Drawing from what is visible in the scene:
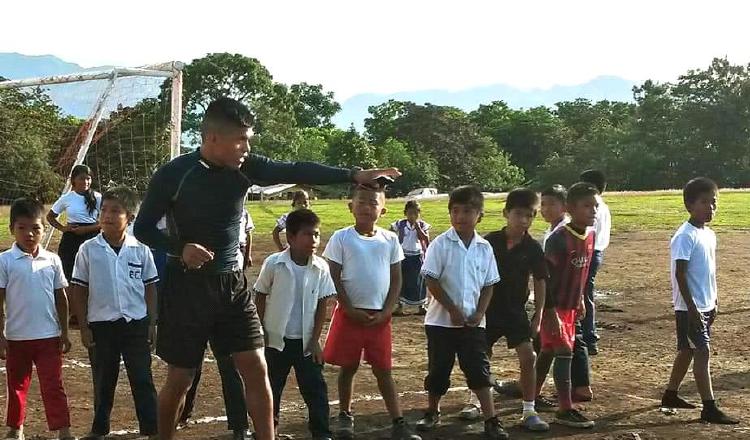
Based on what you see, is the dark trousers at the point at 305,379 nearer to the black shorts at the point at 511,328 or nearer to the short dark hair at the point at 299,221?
the short dark hair at the point at 299,221

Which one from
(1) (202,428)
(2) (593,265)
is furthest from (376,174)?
(2) (593,265)

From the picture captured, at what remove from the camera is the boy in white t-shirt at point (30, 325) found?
18.4ft

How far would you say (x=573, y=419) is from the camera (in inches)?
245

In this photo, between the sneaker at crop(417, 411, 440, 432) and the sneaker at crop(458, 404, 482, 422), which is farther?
the sneaker at crop(458, 404, 482, 422)

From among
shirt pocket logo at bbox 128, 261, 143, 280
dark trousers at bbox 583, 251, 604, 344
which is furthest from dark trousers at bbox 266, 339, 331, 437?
dark trousers at bbox 583, 251, 604, 344

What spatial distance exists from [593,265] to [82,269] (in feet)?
15.9

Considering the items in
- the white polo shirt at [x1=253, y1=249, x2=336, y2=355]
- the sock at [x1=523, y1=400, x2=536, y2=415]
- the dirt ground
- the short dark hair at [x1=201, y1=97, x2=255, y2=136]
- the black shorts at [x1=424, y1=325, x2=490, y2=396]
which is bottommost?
the dirt ground

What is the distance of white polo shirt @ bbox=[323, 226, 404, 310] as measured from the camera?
6.01m

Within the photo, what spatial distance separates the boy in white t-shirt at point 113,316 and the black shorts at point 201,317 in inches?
35.5

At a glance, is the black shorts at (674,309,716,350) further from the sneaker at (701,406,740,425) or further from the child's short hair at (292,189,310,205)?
the child's short hair at (292,189,310,205)

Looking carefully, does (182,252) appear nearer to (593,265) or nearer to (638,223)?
(593,265)

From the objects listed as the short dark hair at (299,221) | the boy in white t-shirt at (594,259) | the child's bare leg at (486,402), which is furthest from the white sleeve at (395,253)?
the boy in white t-shirt at (594,259)

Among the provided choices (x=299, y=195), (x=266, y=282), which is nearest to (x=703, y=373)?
(x=266, y=282)

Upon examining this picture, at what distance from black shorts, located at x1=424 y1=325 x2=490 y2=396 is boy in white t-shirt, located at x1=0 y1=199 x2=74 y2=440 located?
2.29m
